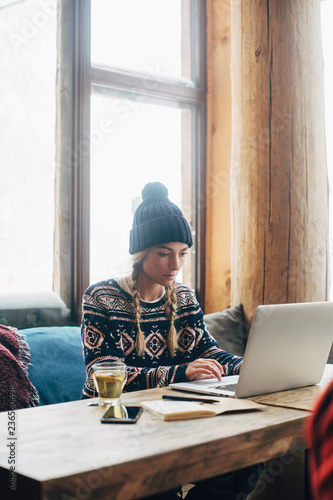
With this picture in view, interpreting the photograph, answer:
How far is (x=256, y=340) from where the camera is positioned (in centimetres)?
140

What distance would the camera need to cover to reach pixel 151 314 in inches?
77.8

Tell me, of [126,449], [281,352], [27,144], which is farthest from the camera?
[27,144]

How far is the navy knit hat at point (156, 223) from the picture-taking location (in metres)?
2.00

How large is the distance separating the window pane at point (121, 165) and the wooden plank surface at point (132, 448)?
72.5 inches

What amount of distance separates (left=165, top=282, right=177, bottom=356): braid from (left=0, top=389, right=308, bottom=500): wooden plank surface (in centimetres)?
62

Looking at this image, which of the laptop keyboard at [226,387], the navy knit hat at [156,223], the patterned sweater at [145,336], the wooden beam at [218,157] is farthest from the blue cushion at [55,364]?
the wooden beam at [218,157]

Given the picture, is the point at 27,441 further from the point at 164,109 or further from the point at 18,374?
the point at 164,109

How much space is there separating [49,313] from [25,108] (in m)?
1.03

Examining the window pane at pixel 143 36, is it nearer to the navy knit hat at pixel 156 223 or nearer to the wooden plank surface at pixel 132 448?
the navy knit hat at pixel 156 223

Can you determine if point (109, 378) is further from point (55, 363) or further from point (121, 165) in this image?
point (121, 165)

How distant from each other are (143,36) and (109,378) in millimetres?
2563

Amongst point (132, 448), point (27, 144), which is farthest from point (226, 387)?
point (27, 144)

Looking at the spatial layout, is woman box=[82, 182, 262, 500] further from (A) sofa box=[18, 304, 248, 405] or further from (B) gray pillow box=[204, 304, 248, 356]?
(B) gray pillow box=[204, 304, 248, 356]

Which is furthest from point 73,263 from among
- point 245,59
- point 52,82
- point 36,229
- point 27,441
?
point 27,441
